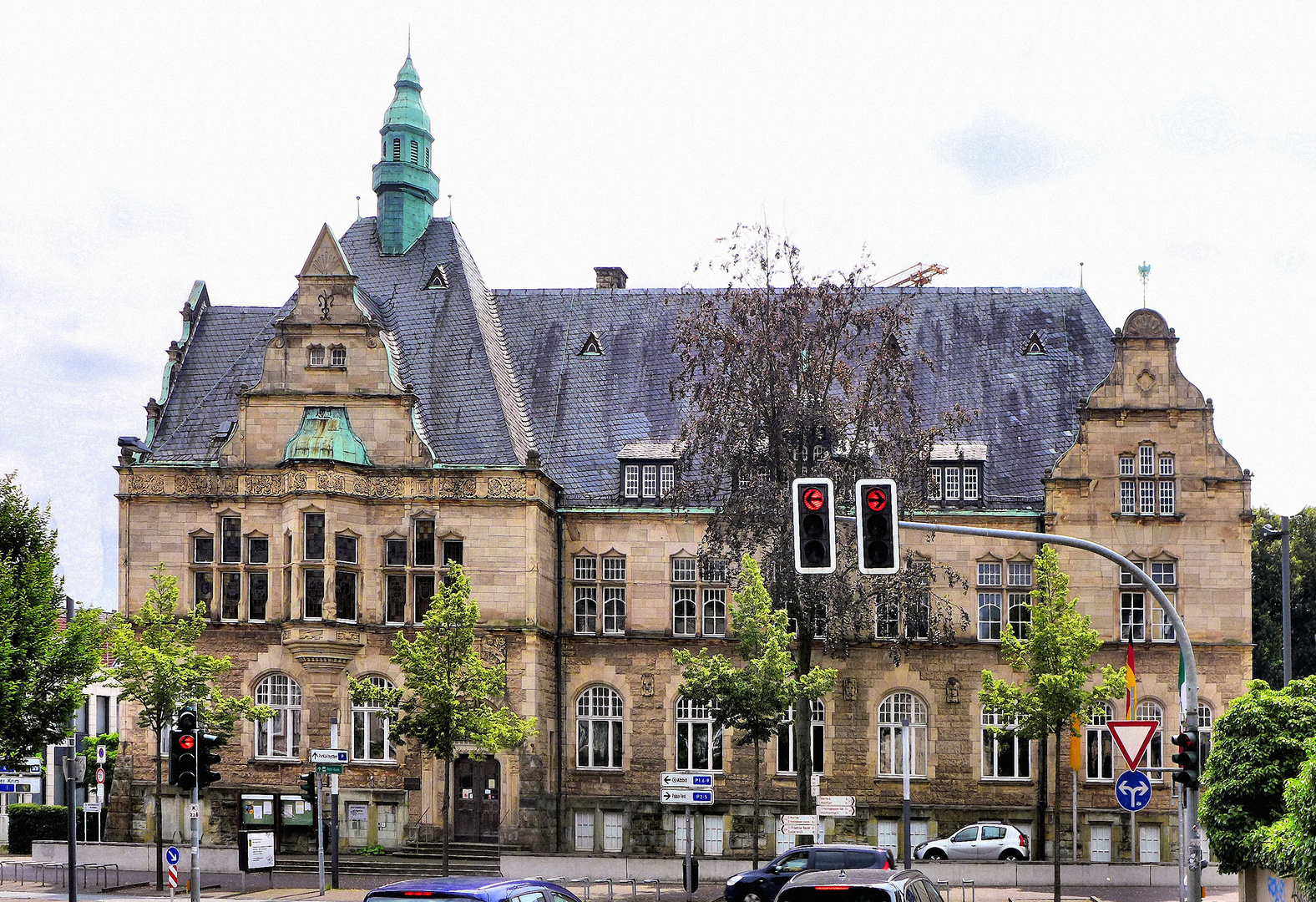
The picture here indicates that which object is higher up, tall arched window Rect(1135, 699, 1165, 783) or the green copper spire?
the green copper spire

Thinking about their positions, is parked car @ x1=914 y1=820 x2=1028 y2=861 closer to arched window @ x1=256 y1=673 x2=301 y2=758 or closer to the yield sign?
arched window @ x1=256 y1=673 x2=301 y2=758

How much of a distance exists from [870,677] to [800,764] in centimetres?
739

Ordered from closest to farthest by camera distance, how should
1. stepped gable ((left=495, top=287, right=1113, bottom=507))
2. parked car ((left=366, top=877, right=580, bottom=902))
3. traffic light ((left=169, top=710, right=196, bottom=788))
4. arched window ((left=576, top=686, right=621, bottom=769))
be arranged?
parked car ((left=366, top=877, right=580, bottom=902)) → traffic light ((left=169, top=710, right=196, bottom=788)) → arched window ((left=576, top=686, right=621, bottom=769)) → stepped gable ((left=495, top=287, right=1113, bottom=507))

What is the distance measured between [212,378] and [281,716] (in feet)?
37.4

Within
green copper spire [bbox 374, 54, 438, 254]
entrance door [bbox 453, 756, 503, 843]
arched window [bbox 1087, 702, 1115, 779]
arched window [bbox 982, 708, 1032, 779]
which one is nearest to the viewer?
entrance door [bbox 453, 756, 503, 843]

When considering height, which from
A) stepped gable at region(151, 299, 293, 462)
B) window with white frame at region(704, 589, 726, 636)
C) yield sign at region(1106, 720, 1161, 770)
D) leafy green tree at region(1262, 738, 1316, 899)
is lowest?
leafy green tree at region(1262, 738, 1316, 899)

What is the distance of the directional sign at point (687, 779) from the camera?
38253 millimetres

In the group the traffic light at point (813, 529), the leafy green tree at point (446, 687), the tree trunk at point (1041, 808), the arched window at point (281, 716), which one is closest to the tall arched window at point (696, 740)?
the tree trunk at point (1041, 808)

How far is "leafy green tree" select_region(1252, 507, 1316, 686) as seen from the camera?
7244 centimetres

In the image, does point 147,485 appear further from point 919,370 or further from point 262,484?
point 919,370

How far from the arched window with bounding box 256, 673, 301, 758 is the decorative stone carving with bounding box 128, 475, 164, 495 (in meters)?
6.53

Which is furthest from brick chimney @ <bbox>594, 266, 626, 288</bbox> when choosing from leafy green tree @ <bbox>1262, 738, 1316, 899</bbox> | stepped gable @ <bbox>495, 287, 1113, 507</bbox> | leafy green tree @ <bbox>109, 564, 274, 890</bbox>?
leafy green tree @ <bbox>1262, 738, 1316, 899</bbox>

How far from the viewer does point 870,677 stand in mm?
51750

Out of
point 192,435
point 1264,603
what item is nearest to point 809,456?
point 192,435
